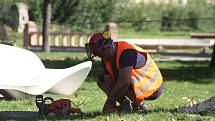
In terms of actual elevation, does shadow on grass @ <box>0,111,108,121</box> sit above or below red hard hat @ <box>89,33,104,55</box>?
below

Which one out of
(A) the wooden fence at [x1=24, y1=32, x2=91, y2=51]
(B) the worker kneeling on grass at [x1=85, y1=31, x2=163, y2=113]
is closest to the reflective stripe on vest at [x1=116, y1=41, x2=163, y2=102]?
(B) the worker kneeling on grass at [x1=85, y1=31, x2=163, y2=113]

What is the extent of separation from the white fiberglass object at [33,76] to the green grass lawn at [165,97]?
15.0 inches

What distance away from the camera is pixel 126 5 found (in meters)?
43.7

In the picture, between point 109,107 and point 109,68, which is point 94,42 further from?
point 109,107

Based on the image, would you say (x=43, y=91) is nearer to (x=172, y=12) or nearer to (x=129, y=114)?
(x=129, y=114)

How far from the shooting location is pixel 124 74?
22.4 feet

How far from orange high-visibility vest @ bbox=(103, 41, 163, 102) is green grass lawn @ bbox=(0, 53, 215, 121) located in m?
0.24

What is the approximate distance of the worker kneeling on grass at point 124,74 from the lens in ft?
22.5

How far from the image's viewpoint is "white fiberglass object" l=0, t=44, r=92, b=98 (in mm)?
6812

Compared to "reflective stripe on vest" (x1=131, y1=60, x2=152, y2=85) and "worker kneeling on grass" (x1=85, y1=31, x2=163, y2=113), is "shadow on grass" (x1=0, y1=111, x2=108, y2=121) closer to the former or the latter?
"worker kneeling on grass" (x1=85, y1=31, x2=163, y2=113)

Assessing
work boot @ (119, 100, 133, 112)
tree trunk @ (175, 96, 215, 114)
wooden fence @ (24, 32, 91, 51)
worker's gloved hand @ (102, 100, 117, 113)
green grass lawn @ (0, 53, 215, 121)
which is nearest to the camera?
green grass lawn @ (0, 53, 215, 121)

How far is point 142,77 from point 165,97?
9.73ft

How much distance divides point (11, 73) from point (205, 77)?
749 cm

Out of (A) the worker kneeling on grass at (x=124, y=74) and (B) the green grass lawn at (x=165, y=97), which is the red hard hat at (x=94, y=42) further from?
(B) the green grass lawn at (x=165, y=97)
